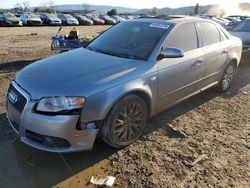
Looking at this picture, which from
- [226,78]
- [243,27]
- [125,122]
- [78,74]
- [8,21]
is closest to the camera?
[78,74]

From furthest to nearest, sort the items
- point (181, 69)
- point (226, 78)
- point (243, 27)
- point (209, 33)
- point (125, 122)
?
point (243, 27)
point (226, 78)
point (209, 33)
point (181, 69)
point (125, 122)

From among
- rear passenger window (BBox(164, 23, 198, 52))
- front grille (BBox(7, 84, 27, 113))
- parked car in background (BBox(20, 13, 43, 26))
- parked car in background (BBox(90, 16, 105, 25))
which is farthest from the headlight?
parked car in background (BBox(90, 16, 105, 25))

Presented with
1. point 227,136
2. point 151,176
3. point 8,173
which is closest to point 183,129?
point 227,136

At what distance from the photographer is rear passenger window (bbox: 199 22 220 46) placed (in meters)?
5.17

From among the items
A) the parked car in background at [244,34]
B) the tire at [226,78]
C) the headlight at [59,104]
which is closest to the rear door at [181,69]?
the tire at [226,78]

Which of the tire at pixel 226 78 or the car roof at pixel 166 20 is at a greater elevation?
the car roof at pixel 166 20

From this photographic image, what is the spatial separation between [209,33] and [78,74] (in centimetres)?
290

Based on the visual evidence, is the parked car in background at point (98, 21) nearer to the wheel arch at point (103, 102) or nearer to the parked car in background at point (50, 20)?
the parked car in background at point (50, 20)

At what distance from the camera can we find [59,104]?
10.5 ft

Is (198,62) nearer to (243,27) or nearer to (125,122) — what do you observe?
(125,122)

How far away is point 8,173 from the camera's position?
3.30 m

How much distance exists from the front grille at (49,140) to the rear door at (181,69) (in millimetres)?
1542

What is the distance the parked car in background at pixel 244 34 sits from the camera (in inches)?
352

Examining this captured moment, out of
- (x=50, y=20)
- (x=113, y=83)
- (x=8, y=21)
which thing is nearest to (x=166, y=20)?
(x=113, y=83)
